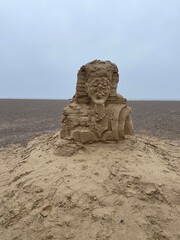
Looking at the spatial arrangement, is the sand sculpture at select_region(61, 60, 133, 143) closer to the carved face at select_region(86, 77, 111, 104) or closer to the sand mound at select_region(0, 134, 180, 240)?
the carved face at select_region(86, 77, 111, 104)

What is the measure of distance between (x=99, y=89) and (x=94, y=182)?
1.67m

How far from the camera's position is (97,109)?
212 inches

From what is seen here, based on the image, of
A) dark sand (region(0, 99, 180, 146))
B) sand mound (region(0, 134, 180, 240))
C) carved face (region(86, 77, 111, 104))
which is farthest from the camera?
dark sand (region(0, 99, 180, 146))

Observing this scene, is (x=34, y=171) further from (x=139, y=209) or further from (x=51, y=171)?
(x=139, y=209)

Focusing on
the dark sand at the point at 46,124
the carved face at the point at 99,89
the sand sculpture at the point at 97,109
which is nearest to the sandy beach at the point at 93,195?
the sand sculpture at the point at 97,109

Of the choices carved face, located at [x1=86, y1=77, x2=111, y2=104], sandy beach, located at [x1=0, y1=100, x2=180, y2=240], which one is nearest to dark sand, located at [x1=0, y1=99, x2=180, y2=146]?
sandy beach, located at [x1=0, y1=100, x2=180, y2=240]

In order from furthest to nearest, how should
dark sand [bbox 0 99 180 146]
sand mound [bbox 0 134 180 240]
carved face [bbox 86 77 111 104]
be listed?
dark sand [bbox 0 99 180 146]
carved face [bbox 86 77 111 104]
sand mound [bbox 0 134 180 240]

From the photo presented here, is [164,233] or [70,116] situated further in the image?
[70,116]

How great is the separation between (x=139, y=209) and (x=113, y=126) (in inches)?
66.6

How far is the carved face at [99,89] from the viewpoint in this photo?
5.35 m

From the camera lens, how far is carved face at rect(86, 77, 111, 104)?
5352mm

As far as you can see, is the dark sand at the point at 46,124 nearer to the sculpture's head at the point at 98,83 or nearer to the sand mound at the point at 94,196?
the sculpture's head at the point at 98,83

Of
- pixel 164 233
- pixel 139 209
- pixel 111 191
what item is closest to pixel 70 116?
pixel 111 191

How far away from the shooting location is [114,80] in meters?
5.69
